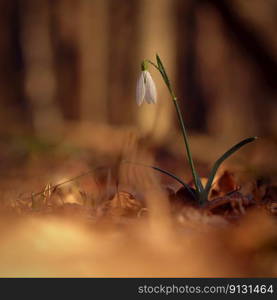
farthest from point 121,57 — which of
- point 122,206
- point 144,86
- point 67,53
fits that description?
point 122,206

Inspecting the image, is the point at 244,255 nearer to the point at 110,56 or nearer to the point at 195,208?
the point at 195,208

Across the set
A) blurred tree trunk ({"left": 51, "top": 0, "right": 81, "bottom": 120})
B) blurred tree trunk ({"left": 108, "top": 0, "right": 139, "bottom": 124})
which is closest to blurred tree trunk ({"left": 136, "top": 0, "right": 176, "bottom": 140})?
blurred tree trunk ({"left": 108, "top": 0, "right": 139, "bottom": 124})

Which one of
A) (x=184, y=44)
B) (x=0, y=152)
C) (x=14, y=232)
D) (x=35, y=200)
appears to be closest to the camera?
(x=14, y=232)

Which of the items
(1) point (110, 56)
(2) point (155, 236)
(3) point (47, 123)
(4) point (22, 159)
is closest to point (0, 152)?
(4) point (22, 159)

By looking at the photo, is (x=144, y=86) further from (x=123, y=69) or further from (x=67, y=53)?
(x=67, y=53)

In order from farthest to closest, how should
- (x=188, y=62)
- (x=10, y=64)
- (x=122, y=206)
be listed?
(x=10, y=64), (x=188, y=62), (x=122, y=206)

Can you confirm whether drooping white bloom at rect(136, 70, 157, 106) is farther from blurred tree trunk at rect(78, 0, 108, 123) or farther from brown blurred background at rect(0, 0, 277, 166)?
blurred tree trunk at rect(78, 0, 108, 123)

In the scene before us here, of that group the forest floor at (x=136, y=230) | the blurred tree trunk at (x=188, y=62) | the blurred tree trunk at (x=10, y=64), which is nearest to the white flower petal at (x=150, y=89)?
the forest floor at (x=136, y=230)

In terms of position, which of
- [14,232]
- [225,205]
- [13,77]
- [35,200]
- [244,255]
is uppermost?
[13,77]
